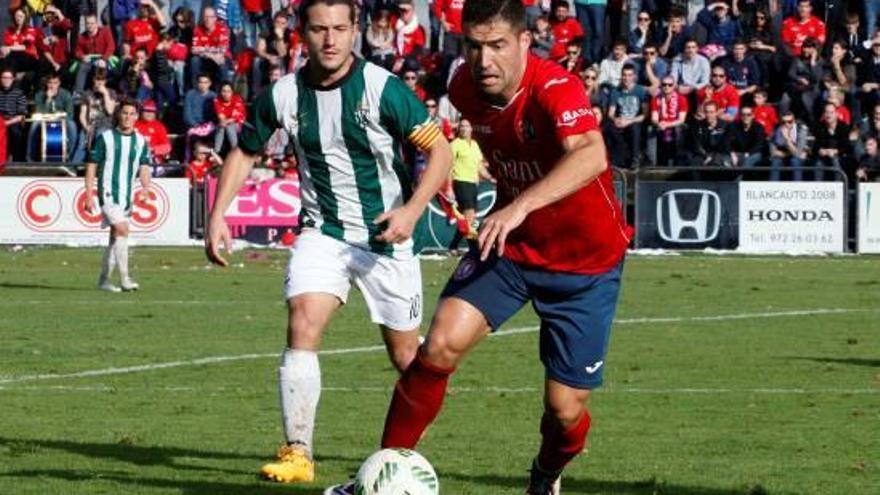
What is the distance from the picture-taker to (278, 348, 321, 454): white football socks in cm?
1001

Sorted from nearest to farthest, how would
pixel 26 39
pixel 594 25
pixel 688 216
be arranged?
pixel 688 216
pixel 594 25
pixel 26 39

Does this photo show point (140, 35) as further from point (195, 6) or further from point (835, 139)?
point (835, 139)

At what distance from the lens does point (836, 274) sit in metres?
27.1

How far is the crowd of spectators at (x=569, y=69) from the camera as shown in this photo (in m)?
33.2

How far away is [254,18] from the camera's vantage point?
36531 millimetres

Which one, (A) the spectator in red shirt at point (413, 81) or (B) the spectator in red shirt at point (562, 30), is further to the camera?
(B) the spectator in red shirt at point (562, 30)

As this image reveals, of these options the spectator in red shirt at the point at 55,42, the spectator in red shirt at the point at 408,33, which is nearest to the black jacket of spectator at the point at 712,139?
the spectator in red shirt at the point at 408,33

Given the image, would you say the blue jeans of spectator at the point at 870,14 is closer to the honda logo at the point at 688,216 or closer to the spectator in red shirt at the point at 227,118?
the honda logo at the point at 688,216

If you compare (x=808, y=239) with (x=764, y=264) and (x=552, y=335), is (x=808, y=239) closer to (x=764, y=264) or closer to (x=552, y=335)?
(x=764, y=264)

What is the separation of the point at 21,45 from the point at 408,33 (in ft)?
21.4

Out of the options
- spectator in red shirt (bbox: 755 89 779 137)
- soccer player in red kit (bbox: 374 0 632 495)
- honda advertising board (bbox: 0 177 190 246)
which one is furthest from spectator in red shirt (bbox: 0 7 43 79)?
soccer player in red kit (bbox: 374 0 632 495)

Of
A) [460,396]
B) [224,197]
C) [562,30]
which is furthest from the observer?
[562,30]

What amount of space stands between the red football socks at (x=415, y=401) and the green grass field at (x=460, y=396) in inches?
36.6

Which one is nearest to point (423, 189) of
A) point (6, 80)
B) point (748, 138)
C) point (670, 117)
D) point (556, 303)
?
point (556, 303)
